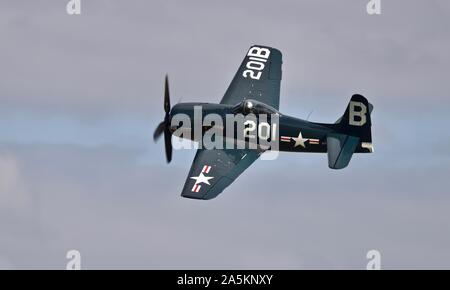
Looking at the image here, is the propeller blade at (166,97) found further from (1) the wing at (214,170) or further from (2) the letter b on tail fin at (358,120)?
(2) the letter b on tail fin at (358,120)

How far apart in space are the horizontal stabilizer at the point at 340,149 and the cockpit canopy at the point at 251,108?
2.43m

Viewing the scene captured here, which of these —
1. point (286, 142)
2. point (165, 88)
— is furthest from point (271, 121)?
point (165, 88)

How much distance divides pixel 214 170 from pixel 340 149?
440 centimetres

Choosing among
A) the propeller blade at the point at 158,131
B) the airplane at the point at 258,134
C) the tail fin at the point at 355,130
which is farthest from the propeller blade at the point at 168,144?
the tail fin at the point at 355,130

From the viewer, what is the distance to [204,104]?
49094 mm

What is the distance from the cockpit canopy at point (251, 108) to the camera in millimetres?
48094

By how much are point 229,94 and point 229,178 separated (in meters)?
5.32

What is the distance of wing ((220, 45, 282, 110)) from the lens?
5097 centimetres

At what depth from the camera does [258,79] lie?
5162 cm

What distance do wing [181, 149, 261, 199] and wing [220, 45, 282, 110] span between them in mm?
3327

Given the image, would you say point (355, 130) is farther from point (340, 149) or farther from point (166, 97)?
point (166, 97)

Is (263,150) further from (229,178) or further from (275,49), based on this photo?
(275,49)

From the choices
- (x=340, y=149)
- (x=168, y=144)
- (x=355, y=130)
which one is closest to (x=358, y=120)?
(x=355, y=130)

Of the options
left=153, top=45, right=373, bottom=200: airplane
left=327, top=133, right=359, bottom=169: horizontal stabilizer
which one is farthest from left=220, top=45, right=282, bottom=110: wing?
left=327, top=133, right=359, bottom=169: horizontal stabilizer
